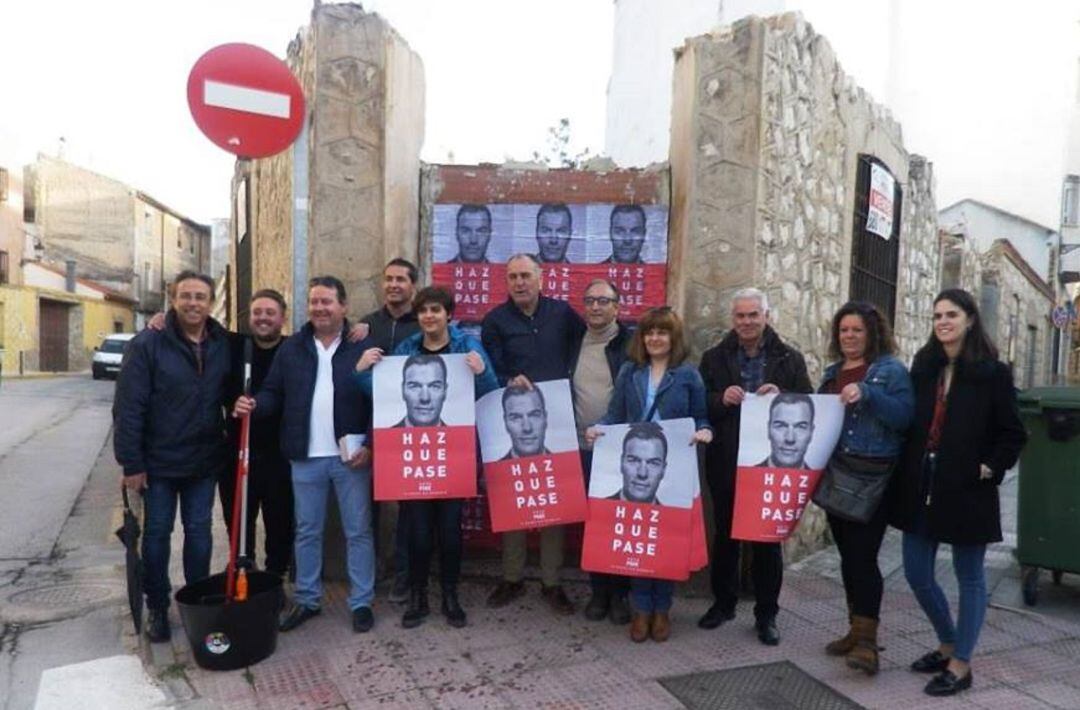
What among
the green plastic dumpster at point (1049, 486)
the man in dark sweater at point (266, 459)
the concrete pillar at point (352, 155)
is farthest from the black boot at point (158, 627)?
the green plastic dumpster at point (1049, 486)

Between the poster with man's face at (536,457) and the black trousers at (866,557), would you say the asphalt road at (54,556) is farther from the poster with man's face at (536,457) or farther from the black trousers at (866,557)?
the black trousers at (866,557)

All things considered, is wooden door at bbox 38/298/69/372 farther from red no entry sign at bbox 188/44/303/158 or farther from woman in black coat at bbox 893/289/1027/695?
woman in black coat at bbox 893/289/1027/695

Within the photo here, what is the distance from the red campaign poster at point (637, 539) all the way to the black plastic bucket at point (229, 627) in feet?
5.22

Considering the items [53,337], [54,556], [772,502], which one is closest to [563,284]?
[772,502]

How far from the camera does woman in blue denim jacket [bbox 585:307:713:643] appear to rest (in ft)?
13.1

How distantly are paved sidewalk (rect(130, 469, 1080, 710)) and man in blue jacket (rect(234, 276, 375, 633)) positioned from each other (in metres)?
0.30

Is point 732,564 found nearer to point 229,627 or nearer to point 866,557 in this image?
point 866,557

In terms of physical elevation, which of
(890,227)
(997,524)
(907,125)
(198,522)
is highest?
(907,125)

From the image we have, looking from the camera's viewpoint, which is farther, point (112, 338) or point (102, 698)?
point (112, 338)

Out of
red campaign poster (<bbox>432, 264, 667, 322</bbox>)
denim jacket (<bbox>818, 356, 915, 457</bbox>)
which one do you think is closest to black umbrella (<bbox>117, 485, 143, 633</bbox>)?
red campaign poster (<bbox>432, 264, 667, 322</bbox>)

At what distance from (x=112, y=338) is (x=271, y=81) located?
2491 cm

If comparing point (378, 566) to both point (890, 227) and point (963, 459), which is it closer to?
point (963, 459)

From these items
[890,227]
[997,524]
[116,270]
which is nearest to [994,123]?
[890,227]

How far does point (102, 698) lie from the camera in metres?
3.44
